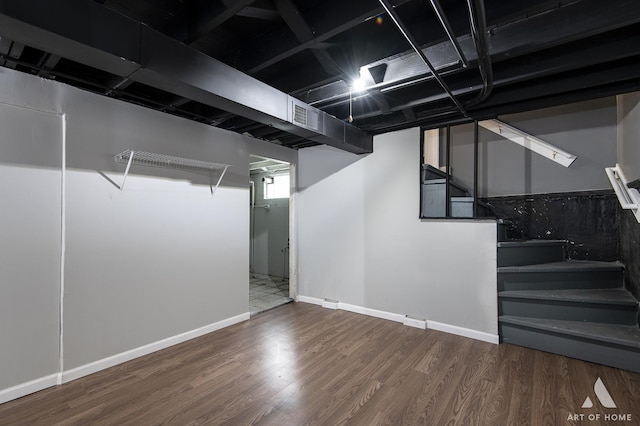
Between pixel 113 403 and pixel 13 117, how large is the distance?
2.21m

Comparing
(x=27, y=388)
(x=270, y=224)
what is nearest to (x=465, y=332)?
(x=27, y=388)

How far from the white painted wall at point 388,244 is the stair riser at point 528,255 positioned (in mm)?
135

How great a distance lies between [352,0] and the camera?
1673 millimetres

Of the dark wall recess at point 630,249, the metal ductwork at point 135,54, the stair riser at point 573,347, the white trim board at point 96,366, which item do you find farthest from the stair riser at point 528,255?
the white trim board at point 96,366

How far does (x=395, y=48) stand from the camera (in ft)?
7.10

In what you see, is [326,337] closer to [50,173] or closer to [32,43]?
[50,173]

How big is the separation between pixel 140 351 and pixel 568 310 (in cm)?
413

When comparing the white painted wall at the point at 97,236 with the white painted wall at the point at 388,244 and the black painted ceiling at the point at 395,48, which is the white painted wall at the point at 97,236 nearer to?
the black painted ceiling at the point at 395,48

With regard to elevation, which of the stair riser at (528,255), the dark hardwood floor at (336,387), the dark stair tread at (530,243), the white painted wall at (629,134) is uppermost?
the white painted wall at (629,134)

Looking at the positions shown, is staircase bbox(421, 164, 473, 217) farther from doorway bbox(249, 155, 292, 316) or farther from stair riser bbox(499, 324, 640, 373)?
doorway bbox(249, 155, 292, 316)

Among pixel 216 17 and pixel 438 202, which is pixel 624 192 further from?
pixel 216 17

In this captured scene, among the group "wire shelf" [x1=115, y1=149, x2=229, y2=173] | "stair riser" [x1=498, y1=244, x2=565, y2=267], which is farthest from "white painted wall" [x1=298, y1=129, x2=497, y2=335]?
"wire shelf" [x1=115, y1=149, x2=229, y2=173]

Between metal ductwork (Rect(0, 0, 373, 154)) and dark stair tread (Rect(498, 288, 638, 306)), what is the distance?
9.26 ft

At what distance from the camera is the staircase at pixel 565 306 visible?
2.45 meters
